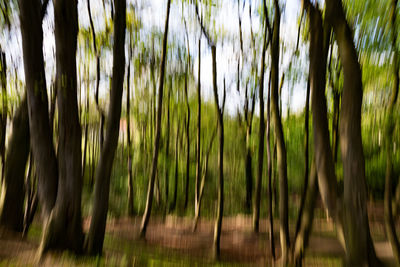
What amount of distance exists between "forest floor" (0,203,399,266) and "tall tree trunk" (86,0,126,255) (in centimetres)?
50

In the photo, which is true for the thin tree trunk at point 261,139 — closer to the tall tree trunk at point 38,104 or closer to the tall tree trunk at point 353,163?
the tall tree trunk at point 353,163

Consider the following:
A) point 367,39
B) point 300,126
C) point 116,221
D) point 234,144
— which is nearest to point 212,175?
point 234,144

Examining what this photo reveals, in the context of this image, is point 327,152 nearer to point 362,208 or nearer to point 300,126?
point 362,208

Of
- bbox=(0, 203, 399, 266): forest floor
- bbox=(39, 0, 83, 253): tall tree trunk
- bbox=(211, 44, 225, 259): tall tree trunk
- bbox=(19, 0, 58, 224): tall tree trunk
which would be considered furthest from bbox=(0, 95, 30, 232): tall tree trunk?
bbox=(211, 44, 225, 259): tall tree trunk

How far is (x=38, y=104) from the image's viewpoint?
580 cm

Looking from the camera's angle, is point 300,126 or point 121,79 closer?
point 121,79

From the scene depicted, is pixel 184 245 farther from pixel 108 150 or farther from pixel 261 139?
pixel 108 150

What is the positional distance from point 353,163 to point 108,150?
426 centimetres

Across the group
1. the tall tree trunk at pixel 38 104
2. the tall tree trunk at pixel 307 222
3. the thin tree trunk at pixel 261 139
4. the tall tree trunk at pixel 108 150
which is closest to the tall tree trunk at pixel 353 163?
the tall tree trunk at pixel 307 222

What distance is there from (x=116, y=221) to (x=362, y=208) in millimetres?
13407

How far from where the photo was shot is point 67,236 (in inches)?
221

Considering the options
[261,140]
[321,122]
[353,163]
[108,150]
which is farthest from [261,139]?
[353,163]

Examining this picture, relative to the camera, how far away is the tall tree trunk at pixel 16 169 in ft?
24.4

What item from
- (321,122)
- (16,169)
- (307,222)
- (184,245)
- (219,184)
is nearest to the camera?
(321,122)
